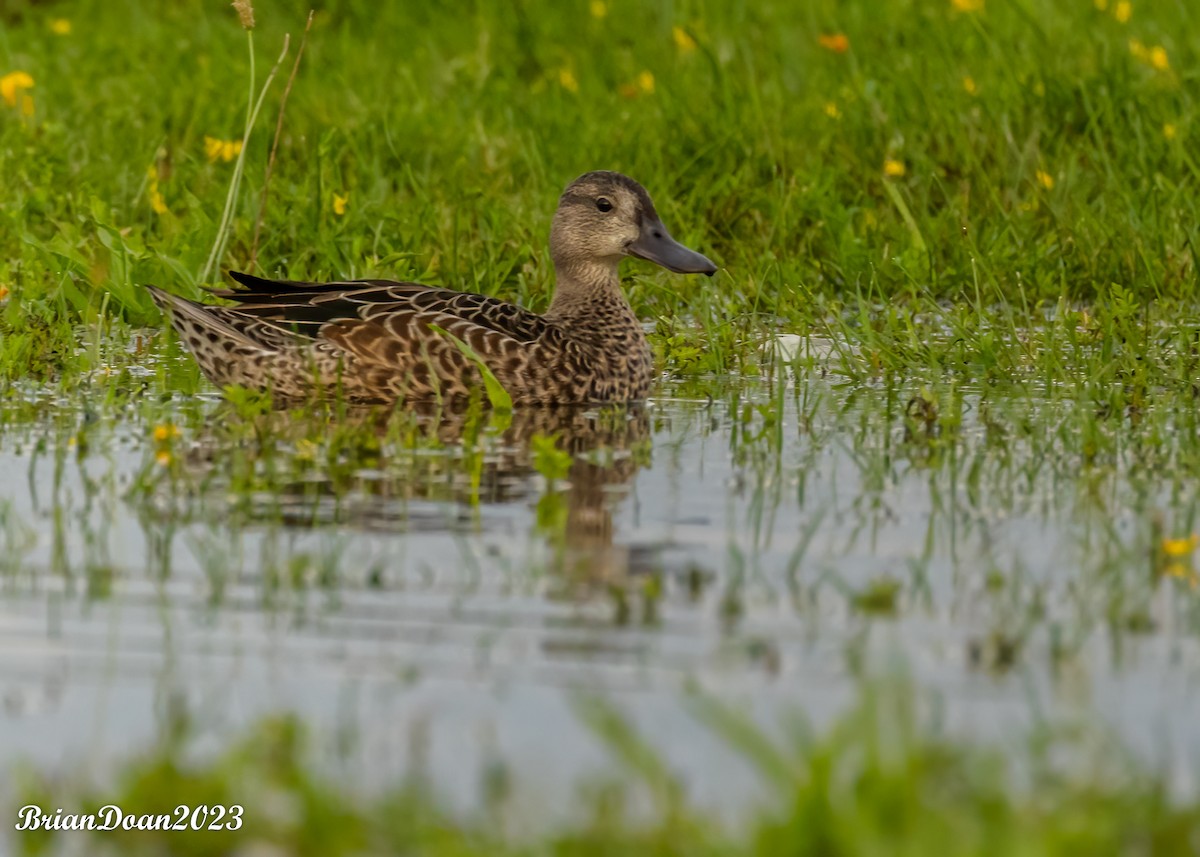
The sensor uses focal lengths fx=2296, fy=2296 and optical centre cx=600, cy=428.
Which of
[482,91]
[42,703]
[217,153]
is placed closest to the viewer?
[42,703]

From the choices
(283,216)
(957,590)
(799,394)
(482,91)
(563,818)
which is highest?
(482,91)

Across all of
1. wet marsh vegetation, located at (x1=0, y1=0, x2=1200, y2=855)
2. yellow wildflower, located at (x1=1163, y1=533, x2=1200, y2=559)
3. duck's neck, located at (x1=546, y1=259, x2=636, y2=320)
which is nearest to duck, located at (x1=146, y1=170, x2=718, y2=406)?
wet marsh vegetation, located at (x1=0, y1=0, x2=1200, y2=855)

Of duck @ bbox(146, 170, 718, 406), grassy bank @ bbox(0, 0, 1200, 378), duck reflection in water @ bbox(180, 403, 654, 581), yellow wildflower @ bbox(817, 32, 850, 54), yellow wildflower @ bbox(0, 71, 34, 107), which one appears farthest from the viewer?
yellow wildflower @ bbox(817, 32, 850, 54)

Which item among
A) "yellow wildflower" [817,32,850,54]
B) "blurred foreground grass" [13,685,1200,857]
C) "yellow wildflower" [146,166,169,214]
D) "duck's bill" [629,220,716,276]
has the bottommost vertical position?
"blurred foreground grass" [13,685,1200,857]

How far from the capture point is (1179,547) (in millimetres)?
4949

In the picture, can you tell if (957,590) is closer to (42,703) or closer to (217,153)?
(42,703)

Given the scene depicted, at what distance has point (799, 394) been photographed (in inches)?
290

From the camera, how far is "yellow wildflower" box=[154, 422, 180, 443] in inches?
243

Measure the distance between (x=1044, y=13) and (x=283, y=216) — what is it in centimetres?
512

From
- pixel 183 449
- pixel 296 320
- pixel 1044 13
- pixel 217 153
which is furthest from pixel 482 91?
pixel 183 449

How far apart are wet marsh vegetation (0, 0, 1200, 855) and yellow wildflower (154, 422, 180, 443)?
0.06 meters

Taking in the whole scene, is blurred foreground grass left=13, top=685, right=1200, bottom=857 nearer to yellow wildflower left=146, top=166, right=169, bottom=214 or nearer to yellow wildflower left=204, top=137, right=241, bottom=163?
yellow wildflower left=146, top=166, right=169, bottom=214

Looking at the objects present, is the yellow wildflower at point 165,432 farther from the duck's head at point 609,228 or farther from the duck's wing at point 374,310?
the duck's head at point 609,228

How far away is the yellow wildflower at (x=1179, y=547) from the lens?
495cm
